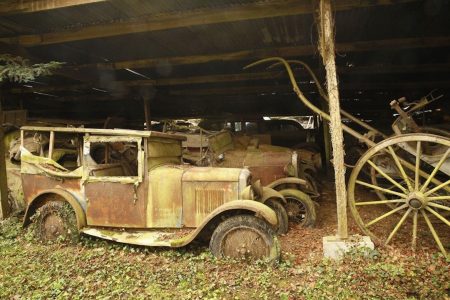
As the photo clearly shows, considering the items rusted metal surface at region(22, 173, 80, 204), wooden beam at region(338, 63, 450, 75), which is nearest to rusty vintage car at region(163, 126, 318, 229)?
rusted metal surface at region(22, 173, 80, 204)

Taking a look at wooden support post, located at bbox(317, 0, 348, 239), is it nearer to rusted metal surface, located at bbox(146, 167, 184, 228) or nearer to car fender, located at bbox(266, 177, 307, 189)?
car fender, located at bbox(266, 177, 307, 189)

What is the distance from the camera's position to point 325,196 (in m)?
8.45

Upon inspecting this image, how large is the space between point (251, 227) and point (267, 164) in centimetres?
266

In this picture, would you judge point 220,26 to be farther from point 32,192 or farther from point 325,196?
point 325,196

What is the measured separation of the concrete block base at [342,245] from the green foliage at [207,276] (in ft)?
0.37

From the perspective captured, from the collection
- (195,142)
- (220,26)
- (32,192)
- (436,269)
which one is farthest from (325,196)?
(32,192)

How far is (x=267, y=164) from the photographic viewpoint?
6.82 metres

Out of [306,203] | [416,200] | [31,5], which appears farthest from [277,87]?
[31,5]

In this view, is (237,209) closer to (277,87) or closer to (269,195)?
(269,195)

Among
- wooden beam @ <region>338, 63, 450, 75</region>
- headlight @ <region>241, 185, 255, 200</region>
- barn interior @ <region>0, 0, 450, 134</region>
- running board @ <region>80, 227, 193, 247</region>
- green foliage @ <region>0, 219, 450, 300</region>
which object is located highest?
barn interior @ <region>0, 0, 450, 134</region>

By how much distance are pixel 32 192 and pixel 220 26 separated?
4.60 m

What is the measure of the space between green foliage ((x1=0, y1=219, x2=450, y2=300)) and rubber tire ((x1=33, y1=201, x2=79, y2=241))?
36 cm

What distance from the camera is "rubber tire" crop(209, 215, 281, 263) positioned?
14.1ft

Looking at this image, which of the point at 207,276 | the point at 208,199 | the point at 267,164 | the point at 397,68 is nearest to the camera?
the point at 207,276
